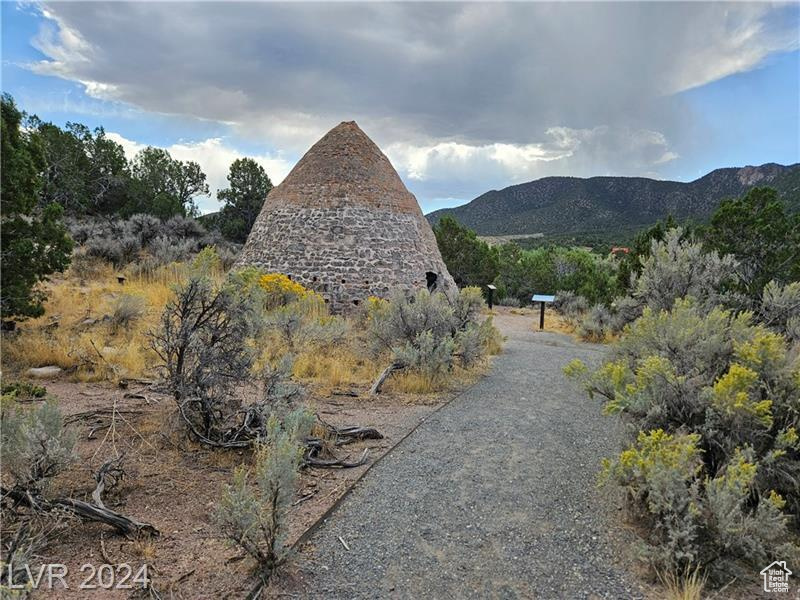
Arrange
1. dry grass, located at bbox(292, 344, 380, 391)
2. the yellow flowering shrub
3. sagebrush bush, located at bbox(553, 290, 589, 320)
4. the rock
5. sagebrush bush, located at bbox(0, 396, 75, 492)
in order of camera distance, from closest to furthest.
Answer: the yellow flowering shrub → sagebrush bush, located at bbox(0, 396, 75, 492) → the rock → dry grass, located at bbox(292, 344, 380, 391) → sagebrush bush, located at bbox(553, 290, 589, 320)

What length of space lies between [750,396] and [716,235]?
23.6 ft

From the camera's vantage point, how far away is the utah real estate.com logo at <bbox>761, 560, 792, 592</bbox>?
2.88 m

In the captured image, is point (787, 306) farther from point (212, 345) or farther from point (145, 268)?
point (145, 268)

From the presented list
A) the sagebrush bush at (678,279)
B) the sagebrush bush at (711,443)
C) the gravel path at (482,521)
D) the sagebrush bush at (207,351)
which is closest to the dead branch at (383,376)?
the gravel path at (482,521)

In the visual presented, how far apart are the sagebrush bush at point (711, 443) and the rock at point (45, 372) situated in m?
7.31

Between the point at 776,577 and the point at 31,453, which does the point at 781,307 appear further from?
the point at 31,453

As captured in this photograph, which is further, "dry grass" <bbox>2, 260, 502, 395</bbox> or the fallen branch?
"dry grass" <bbox>2, 260, 502, 395</bbox>

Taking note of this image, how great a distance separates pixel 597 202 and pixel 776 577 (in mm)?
60758

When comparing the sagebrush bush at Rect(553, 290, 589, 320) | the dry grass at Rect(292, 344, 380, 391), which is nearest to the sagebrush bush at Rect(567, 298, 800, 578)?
the dry grass at Rect(292, 344, 380, 391)

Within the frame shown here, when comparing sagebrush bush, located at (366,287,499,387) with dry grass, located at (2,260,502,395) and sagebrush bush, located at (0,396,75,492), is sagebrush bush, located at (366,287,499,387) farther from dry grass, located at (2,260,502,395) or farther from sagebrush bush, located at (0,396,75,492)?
sagebrush bush, located at (0,396,75,492)

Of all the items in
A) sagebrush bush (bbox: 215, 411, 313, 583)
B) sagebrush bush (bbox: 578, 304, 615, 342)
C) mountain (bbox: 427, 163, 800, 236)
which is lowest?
sagebrush bush (bbox: 578, 304, 615, 342)

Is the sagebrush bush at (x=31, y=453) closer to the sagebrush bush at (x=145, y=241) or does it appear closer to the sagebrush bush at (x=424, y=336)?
the sagebrush bush at (x=424, y=336)

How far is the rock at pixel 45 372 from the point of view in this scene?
22.9ft

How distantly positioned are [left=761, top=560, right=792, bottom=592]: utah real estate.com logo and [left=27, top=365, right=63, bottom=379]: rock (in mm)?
8368
